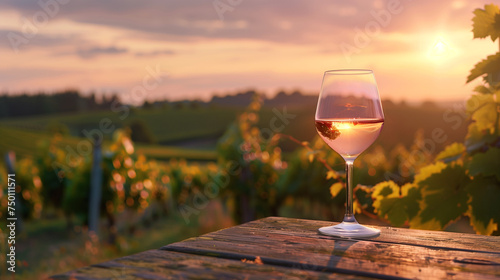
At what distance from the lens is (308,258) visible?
4.30 feet

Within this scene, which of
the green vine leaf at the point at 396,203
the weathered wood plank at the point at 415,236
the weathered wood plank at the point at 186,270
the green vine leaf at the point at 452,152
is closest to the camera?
the weathered wood plank at the point at 186,270

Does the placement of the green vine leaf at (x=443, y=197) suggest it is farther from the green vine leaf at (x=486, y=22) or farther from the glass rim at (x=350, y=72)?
the glass rim at (x=350, y=72)

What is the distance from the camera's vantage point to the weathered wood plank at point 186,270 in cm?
113

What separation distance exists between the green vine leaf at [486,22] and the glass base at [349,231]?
1.37m

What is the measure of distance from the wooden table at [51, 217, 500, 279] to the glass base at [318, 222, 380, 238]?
0.11ft

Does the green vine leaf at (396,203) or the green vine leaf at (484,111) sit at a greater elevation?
the green vine leaf at (484,111)

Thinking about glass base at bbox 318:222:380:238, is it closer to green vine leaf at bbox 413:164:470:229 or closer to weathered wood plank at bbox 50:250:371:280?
weathered wood plank at bbox 50:250:371:280

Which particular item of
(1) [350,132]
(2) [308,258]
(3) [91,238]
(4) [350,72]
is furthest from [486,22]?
(3) [91,238]

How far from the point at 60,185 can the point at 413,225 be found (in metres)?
10.5

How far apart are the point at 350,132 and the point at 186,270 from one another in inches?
31.8

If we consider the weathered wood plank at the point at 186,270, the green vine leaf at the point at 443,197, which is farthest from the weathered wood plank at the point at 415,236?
the green vine leaf at the point at 443,197

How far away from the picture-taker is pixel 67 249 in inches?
372

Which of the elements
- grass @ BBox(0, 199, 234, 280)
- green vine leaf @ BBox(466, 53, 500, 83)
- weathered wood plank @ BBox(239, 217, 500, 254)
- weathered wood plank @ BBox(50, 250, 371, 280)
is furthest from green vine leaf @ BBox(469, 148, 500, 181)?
grass @ BBox(0, 199, 234, 280)

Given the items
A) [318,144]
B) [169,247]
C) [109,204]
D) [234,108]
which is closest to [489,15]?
[169,247]
